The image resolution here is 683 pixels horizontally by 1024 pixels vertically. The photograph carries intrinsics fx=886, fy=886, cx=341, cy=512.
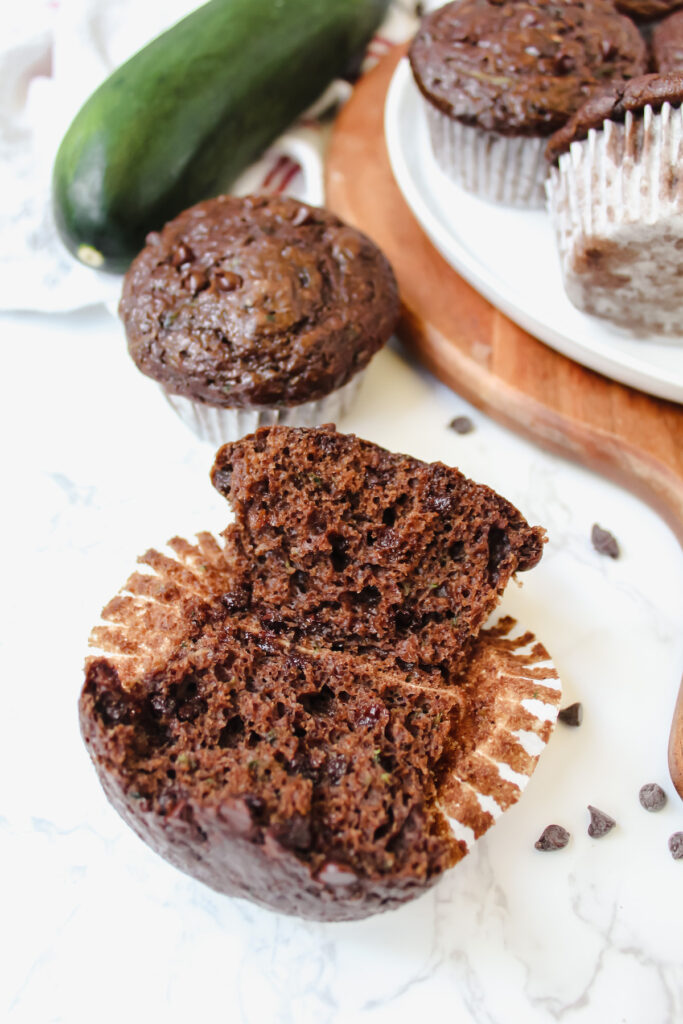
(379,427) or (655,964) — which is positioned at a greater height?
(379,427)

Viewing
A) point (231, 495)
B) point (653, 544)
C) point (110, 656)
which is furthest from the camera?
point (653, 544)

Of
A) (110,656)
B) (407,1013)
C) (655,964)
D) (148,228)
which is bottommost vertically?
(655,964)

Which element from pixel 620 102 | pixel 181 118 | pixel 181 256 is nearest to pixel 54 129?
pixel 181 118

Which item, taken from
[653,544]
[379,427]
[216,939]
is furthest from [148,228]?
[216,939]

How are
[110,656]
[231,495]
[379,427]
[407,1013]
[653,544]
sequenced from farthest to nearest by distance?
[379,427] < [653,544] < [231,495] < [110,656] < [407,1013]

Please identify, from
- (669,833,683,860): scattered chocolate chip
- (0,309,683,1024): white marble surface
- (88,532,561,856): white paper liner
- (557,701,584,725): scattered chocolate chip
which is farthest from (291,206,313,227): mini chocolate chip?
(669,833,683,860): scattered chocolate chip

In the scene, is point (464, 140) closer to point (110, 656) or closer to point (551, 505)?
point (551, 505)
